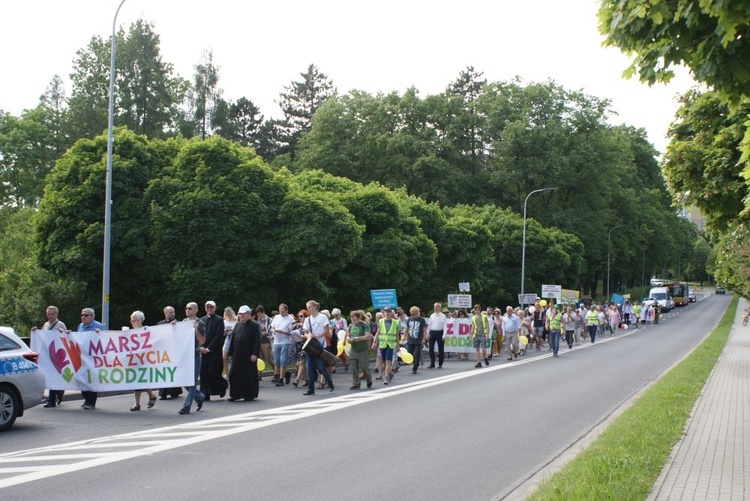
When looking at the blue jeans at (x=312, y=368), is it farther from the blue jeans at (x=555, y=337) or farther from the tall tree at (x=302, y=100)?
the tall tree at (x=302, y=100)

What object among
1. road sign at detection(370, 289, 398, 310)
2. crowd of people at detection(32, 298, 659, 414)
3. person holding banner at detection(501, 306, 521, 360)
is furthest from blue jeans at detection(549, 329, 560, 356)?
road sign at detection(370, 289, 398, 310)

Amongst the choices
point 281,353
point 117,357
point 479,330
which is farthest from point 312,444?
point 479,330

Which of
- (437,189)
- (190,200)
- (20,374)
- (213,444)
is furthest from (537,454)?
(437,189)

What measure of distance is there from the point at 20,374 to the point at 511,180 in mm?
62621

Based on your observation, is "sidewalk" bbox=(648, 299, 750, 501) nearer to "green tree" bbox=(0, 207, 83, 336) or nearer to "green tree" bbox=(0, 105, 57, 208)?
"green tree" bbox=(0, 207, 83, 336)

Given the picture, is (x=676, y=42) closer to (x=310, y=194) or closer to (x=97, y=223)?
(x=97, y=223)

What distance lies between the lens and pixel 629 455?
9.27 m

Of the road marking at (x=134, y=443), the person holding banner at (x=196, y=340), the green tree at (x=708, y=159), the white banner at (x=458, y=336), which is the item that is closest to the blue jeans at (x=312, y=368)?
the road marking at (x=134, y=443)

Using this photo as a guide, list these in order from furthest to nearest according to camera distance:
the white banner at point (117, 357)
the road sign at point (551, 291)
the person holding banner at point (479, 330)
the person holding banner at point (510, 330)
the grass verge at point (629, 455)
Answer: the road sign at point (551, 291), the person holding banner at point (510, 330), the person holding banner at point (479, 330), the white banner at point (117, 357), the grass verge at point (629, 455)

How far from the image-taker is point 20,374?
12164mm

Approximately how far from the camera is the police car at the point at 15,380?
11875 mm

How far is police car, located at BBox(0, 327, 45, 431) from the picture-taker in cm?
1188

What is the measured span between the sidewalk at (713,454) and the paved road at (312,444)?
4.93 ft

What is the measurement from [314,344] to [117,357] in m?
4.13
